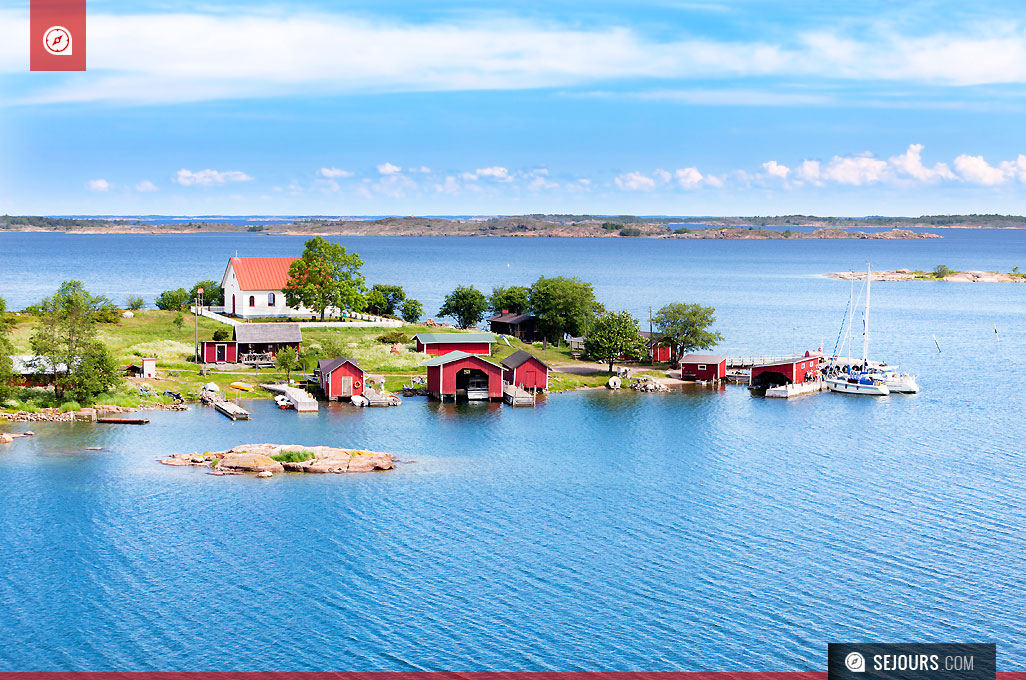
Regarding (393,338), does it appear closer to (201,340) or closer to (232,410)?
(201,340)

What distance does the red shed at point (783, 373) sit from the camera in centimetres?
8344

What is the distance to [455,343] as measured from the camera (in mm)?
86938

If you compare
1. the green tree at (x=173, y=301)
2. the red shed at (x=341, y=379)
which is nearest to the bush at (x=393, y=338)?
the red shed at (x=341, y=379)

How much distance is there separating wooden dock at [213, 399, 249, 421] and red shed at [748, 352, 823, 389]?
132ft

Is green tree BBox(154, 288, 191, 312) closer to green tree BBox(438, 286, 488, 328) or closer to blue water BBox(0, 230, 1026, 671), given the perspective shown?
green tree BBox(438, 286, 488, 328)

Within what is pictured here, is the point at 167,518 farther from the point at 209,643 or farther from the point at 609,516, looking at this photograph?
the point at 609,516

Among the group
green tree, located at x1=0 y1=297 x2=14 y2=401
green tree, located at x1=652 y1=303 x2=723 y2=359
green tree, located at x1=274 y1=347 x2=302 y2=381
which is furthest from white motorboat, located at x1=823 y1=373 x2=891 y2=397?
green tree, located at x1=0 y1=297 x2=14 y2=401

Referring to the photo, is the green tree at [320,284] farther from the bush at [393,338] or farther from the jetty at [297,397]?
the jetty at [297,397]

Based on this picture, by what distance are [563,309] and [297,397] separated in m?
33.6

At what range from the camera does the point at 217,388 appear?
243 feet

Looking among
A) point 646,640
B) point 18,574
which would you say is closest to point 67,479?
point 18,574

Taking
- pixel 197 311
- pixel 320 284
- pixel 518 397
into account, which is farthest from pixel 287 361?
pixel 320 284

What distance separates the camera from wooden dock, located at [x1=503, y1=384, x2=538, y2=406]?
7525 centimetres

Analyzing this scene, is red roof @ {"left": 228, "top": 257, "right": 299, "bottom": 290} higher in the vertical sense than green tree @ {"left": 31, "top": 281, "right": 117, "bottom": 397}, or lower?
higher
